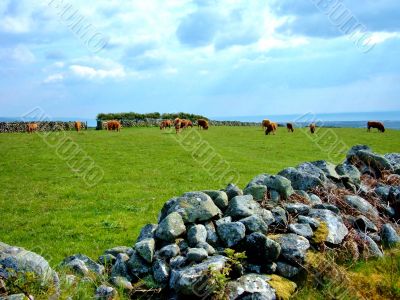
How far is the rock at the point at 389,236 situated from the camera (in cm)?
787

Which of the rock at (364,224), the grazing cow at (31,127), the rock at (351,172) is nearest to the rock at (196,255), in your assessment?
the rock at (364,224)

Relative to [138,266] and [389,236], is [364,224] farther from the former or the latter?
[138,266]

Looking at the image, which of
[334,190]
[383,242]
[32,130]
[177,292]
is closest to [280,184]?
[334,190]

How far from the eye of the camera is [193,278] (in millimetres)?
5629

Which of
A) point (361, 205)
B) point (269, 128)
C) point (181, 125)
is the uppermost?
point (181, 125)

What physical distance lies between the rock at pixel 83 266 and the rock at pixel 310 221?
11.5 feet

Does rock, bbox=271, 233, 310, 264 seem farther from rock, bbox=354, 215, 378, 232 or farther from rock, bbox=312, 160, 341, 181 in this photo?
rock, bbox=312, 160, 341, 181

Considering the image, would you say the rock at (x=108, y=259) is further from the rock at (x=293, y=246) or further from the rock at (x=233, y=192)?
the rock at (x=293, y=246)

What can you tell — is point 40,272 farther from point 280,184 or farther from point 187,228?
point 280,184

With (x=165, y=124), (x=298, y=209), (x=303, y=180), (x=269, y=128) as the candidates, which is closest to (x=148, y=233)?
(x=298, y=209)

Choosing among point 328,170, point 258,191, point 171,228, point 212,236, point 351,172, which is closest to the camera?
point 171,228

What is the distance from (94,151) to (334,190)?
22.6m

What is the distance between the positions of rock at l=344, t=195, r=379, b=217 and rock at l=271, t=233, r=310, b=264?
7.53 ft

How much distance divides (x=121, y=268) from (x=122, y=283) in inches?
17.0
